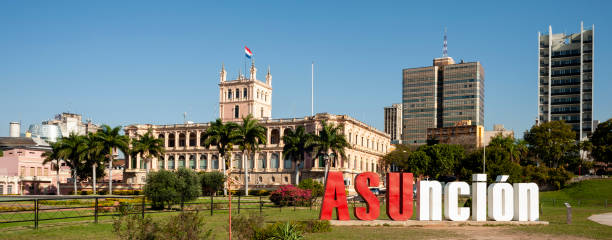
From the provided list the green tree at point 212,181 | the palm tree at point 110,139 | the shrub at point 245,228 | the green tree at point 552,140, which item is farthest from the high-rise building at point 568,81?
the shrub at point 245,228

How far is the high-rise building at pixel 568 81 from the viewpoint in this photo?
407 feet

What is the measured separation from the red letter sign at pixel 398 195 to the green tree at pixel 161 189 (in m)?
17.5

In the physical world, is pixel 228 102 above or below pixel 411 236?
above

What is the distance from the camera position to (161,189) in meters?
40.3

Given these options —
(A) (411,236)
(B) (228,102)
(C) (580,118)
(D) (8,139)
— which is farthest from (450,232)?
(C) (580,118)

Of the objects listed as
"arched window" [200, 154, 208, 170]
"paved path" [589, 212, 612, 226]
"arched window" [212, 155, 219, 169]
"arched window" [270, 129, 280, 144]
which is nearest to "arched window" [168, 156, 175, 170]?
"arched window" [200, 154, 208, 170]

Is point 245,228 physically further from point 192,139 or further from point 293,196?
point 192,139

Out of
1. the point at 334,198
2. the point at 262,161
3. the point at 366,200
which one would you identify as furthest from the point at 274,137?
the point at 366,200

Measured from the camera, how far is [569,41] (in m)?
128

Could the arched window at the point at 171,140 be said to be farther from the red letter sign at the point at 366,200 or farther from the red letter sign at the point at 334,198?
the red letter sign at the point at 366,200

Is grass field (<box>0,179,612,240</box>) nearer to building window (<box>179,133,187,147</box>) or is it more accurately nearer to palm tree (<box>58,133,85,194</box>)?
palm tree (<box>58,133,85,194</box>)

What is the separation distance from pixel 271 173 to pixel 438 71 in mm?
97527

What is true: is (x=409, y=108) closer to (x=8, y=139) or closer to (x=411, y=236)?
(x=8, y=139)

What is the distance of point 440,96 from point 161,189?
483 feet
